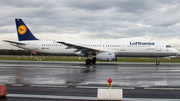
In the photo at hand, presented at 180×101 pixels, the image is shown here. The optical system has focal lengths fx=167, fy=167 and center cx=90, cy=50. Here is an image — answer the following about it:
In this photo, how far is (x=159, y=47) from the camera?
27531 millimetres

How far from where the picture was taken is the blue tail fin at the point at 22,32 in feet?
101

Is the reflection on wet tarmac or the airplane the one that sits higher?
the airplane

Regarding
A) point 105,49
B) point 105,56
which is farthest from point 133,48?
point 105,56

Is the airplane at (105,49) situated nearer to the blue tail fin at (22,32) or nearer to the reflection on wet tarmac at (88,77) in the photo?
the blue tail fin at (22,32)

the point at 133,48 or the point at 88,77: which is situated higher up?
the point at 133,48

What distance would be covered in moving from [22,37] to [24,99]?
26.6 metres

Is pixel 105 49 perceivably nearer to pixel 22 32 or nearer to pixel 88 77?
pixel 22 32

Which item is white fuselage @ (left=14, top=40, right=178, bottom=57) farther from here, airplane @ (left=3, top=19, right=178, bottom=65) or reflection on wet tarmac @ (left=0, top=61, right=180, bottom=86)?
reflection on wet tarmac @ (left=0, top=61, right=180, bottom=86)

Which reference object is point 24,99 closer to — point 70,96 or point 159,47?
point 70,96

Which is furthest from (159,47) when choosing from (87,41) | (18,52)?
(18,52)

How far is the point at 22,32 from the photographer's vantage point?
102 ft

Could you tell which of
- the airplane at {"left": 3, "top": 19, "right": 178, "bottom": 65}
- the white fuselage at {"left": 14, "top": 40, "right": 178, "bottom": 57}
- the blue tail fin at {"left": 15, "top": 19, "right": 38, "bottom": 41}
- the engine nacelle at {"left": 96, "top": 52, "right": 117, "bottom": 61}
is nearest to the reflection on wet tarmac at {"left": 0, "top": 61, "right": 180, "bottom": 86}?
the engine nacelle at {"left": 96, "top": 52, "right": 117, "bottom": 61}

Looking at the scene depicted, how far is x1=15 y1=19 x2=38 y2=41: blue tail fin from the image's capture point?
30.9m

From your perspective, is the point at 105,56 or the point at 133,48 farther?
the point at 133,48
